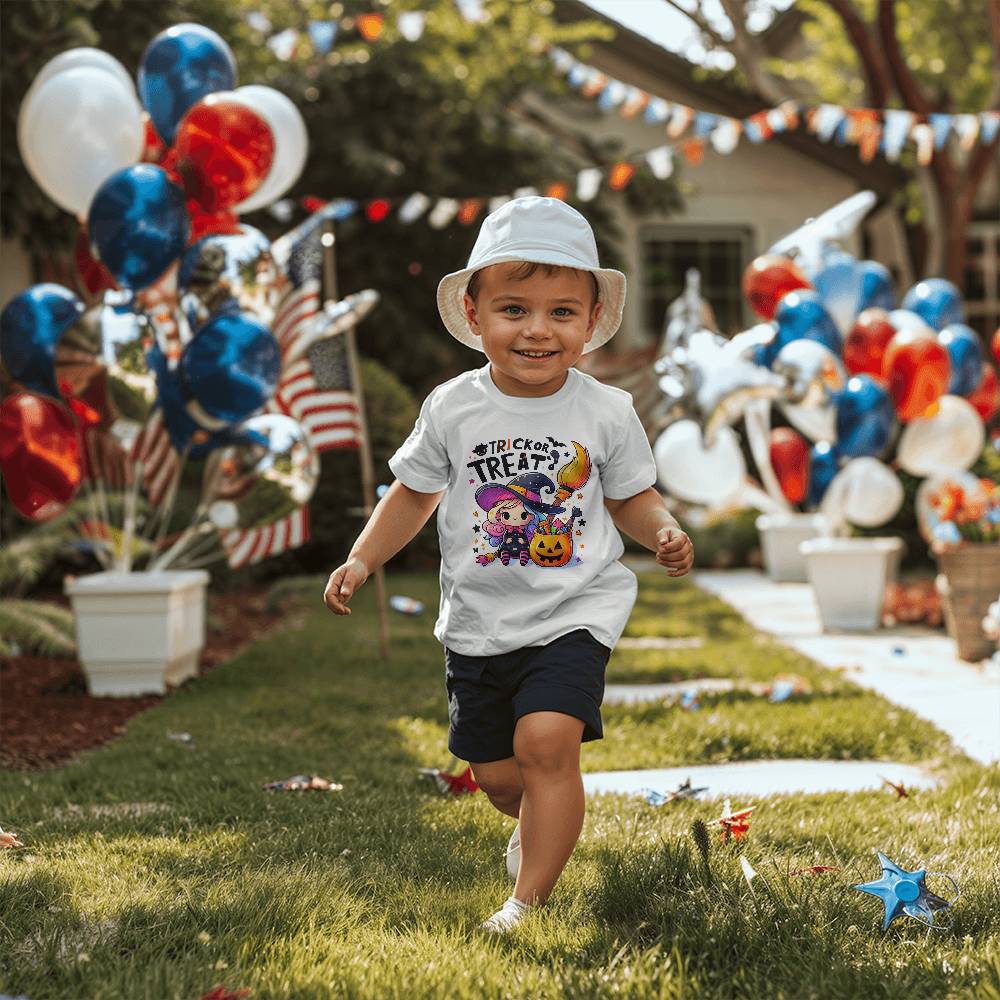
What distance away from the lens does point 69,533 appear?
26.3 feet

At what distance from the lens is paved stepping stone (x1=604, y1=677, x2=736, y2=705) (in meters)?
5.17

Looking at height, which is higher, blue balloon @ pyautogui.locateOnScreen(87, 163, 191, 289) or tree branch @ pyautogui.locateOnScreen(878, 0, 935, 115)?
tree branch @ pyautogui.locateOnScreen(878, 0, 935, 115)

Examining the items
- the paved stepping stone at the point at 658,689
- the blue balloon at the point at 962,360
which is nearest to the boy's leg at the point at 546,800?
the paved stepping stone at the point at 658,689

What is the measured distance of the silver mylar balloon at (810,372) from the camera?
7.12m

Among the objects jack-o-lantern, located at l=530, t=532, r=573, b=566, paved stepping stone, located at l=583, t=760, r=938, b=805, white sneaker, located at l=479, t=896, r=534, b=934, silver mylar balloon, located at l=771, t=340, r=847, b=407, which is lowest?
paved stepping stone, located at l=583, t=760, r=938, b=805

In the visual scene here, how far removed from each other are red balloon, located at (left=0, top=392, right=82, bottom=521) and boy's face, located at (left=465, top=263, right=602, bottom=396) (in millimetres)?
2657

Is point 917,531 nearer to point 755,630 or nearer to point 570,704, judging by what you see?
point 755,630

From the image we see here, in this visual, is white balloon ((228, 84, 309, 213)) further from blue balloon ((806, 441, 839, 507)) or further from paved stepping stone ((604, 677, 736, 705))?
blue balloon ((806, 441, 839, 507))

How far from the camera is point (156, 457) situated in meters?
6.00

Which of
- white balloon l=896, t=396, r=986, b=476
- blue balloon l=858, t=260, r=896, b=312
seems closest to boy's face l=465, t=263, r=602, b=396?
white balloon l=896, t=396, r=986, b=476

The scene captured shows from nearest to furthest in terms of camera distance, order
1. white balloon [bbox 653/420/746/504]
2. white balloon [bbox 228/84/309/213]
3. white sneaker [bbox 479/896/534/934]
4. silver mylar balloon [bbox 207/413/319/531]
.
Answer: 1. white sneaker [bbox 479/896/534/934]
2. silver mylar balloon [bbox 207/413/319/531]
3. white balloon [bbox 228/84/309/213]
4. white balloon [bbox 653/420/746/504]

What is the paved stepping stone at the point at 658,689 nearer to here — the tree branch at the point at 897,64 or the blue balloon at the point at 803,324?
the blue balloon at the point at 803,324

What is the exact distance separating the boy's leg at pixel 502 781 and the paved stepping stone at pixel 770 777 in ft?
2.66

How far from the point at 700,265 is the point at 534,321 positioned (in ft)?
47.9
